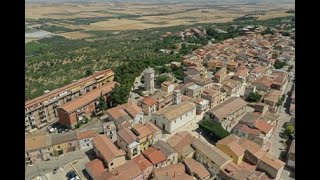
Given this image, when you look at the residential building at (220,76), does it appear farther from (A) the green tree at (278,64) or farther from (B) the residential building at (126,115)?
(B) the residential building at (126,115)

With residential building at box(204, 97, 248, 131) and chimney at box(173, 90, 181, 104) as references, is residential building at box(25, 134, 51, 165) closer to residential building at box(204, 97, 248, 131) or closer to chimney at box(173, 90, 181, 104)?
chimney at box(173, 90, 181, 104)

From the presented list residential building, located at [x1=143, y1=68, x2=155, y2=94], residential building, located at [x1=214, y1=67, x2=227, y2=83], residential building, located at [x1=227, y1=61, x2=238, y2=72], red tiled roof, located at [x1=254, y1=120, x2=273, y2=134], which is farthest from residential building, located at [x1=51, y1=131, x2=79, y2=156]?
residential building, located at [x1=227, y1=61, x2=238, y2=72]

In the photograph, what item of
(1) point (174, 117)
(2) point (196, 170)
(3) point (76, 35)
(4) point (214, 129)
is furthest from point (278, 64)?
(3) point (76, 35)

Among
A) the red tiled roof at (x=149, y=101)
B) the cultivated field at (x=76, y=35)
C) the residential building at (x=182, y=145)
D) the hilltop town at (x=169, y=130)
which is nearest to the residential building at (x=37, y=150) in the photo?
the hilltop town at (x=169, y=130)
